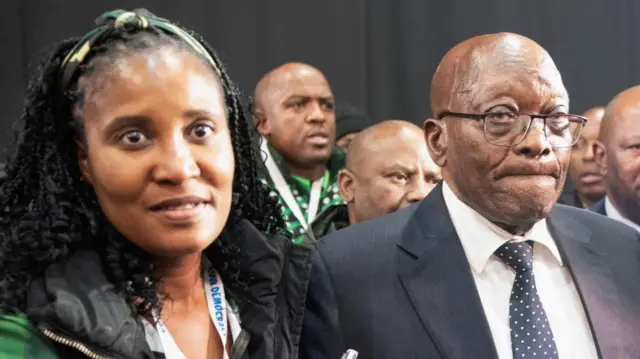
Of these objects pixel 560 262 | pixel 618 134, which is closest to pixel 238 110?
pixel 560 262

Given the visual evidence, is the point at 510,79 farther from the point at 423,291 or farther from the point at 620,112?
the point at 620,112

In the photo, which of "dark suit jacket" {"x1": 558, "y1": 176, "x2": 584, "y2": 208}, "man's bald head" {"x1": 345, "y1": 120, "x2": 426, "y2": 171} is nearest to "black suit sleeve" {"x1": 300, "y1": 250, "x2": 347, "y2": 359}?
"man's bald head" {"x1": 345, "y1": 120, "x2": 426, "y2": 171}

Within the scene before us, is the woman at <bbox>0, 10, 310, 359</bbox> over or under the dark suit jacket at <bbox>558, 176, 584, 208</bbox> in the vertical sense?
over

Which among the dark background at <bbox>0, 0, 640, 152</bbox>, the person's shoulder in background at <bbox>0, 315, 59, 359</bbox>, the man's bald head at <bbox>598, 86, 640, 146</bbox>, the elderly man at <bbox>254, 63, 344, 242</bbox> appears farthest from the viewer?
the dark background at <bbox>0, 0, 640, 152</bbox>

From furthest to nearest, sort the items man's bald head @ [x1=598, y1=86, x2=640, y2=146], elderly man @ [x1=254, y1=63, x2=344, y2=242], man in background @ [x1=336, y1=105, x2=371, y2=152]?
man in background @ [x1=336, y1=105, x2=371, y2=152] → elderly man @ [x1=254, y1=63, x2=344, y2=242] → man's bald head @ [x1=598, y1=86, x2=640, y2=146]

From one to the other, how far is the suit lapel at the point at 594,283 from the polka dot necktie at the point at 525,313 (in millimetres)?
98

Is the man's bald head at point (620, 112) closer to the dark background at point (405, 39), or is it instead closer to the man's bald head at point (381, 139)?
the man's bald head at point (381, 139)

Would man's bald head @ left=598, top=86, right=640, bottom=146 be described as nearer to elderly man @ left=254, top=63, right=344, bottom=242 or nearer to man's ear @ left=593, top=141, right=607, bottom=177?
man's ear @ left=593, top=141, right=607, bottom=177

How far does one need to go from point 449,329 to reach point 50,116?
2.99 ft

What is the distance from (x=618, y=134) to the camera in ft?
11.1

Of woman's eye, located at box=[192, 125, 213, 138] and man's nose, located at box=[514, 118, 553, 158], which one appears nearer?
woman's eye, located at box=[192, 125, 213, 138]

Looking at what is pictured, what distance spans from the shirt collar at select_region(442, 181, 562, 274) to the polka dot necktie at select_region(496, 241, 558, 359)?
2 cm

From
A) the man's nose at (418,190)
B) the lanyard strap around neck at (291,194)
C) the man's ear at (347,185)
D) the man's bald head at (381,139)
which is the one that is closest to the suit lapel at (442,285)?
the man's nose at (418,190)

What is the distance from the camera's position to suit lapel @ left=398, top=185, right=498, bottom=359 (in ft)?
5.59
